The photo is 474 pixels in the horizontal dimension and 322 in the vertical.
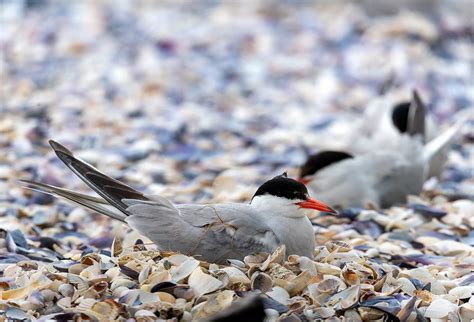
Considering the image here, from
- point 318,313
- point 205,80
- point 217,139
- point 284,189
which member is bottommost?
point 217,139

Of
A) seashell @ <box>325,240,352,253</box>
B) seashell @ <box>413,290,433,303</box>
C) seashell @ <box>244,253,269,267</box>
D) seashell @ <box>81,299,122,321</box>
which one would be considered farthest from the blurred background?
seashell @ <box>81,299,122,321</box>

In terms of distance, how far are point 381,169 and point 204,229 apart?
1903 millimetres

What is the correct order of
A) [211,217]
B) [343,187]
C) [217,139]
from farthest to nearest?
[217,139], [343,187], [211,217]

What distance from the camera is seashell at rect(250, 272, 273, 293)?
114 inches

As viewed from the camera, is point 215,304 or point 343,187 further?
point 343,187

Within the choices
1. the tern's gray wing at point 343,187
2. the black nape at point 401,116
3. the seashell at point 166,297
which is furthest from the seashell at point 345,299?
the black nape at point 401,116

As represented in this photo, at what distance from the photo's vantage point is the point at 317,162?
4684mm

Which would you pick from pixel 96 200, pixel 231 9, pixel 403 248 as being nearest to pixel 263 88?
pixel 231 9

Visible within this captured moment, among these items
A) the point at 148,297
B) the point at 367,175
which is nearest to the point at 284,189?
the point at 148,297

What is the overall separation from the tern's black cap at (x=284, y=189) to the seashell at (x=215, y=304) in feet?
1.99

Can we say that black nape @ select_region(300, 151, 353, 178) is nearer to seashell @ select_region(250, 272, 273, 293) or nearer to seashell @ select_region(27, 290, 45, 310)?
seashell @ select_region(250, 272, 273, 293)

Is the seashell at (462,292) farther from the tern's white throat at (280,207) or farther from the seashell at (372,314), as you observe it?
the tern's white throat at (280,207)

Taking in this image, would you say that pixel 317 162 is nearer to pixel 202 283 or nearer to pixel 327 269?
pixel 327 269

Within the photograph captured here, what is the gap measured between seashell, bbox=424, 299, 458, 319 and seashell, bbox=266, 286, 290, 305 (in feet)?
1.38
